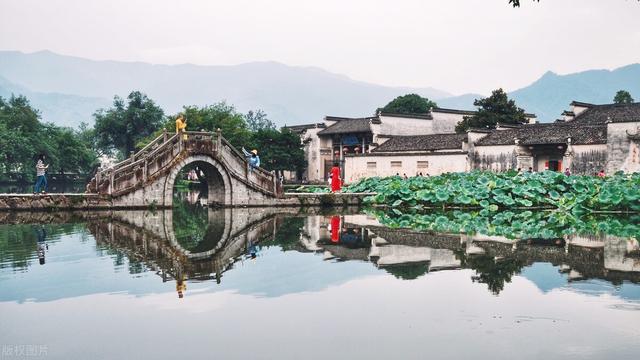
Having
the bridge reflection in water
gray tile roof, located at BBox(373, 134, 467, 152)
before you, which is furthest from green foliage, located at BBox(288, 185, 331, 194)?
the bridge reflection in water

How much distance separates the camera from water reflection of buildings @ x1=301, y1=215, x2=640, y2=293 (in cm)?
997

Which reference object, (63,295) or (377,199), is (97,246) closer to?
(63,295)

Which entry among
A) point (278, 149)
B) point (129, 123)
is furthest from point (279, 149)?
point (129, 123)

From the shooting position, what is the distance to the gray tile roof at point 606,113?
35.7 metres

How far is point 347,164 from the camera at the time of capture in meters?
44.9

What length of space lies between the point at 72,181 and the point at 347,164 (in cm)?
3097

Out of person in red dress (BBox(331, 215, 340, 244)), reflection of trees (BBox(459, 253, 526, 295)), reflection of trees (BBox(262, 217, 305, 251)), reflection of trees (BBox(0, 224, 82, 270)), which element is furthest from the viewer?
person in red dress (BBox(331, 215, 340, 244))

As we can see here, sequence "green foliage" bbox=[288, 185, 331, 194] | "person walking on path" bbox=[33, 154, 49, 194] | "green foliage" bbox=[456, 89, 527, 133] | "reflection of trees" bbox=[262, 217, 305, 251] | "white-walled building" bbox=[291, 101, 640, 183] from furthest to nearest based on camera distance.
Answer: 1. "green foliage" bbox=[456, 89, 527, 133]
2. "white-walled building" bbox=[291, 101, 640, 183]
3. "green foliage" bbox=[288, 185, 331, 194]
4. "person walking on path" bbox=[33, 154, 49, 194]
5. "reflection of trees" bbox=[262, 217, 305, 251]

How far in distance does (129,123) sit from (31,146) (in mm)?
18739

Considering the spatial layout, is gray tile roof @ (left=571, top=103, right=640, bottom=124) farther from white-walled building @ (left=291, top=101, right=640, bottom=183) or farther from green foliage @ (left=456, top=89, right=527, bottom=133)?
green foliage @ (left=456, top=89, right=527, bottom=133)

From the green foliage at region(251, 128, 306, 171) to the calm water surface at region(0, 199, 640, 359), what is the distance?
32300 mm

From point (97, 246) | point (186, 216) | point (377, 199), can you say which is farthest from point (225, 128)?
point (97, 246)

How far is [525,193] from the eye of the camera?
2336 cm

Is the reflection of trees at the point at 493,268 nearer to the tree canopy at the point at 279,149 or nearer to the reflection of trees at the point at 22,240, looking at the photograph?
the reflection of trees at the point at 22,240
